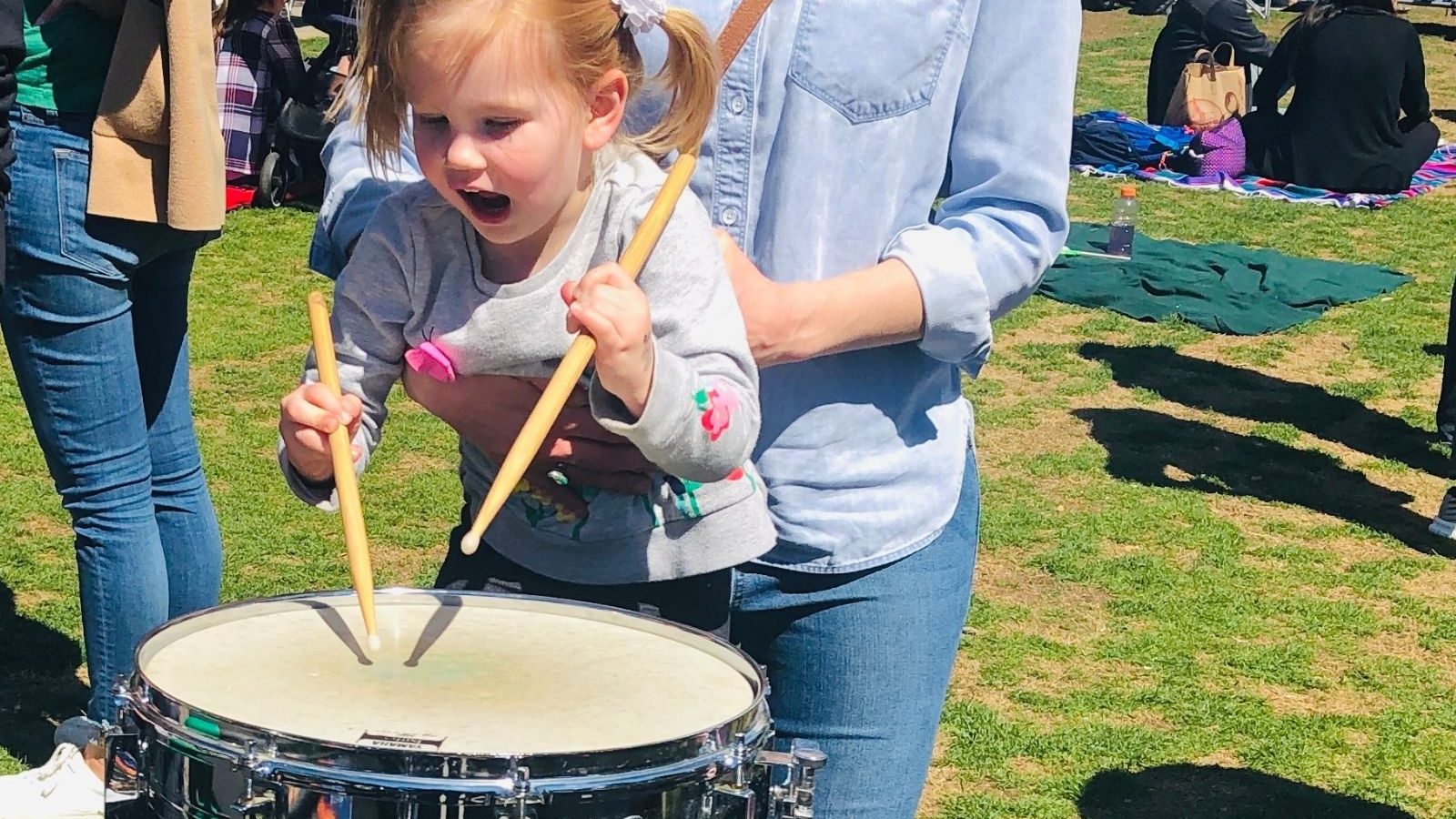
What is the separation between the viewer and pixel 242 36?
9039mm

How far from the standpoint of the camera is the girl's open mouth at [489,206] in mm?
1701

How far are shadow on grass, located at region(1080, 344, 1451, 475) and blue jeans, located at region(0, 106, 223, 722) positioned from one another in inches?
182

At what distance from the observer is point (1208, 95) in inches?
473

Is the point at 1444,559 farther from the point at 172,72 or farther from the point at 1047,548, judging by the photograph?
the point at 172,72

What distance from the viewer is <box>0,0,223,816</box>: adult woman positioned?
10.9 ft

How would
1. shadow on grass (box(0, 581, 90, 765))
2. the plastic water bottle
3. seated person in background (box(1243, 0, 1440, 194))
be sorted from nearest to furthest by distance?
1. shadow on grass (box(0, 581, 90, 765))
2. the plastic water bottle
3. seated person in background (box(1243, 0, 1440, 194))

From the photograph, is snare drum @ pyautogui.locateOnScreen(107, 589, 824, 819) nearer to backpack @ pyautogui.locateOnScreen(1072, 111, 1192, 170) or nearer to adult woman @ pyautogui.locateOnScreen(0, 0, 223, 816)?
adult woman @ pyautogui.locateOnScreen(0, 0, 223, 816)

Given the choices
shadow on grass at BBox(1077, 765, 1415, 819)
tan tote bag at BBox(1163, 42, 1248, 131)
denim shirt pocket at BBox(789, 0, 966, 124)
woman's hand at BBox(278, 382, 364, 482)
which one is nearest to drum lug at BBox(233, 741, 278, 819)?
woman's hand at BBox(278, 382, 364, 482)

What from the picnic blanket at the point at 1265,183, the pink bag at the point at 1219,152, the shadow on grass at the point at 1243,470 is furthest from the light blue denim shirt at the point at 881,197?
the pink bag at the point at 1219,152

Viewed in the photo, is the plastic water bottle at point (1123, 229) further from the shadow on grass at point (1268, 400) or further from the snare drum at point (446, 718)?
the snare drum at point (446, 718)

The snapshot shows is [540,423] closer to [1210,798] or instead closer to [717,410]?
[717,410]

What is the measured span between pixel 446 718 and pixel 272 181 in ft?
27.3

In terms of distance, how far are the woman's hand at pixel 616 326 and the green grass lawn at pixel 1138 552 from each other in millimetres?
2667

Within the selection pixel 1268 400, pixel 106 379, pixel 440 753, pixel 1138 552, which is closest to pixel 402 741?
pixel 440 753
